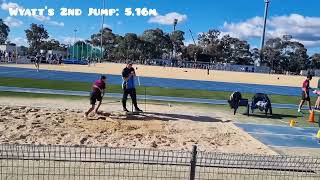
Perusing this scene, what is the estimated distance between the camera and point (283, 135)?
13.1 metres

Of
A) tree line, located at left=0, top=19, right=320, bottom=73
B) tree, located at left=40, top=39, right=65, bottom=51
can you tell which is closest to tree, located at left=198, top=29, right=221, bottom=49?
tree line, located at left=0, top=19, right=320, bottom=73

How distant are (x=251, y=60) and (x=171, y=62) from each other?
111 ft

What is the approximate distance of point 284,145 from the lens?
11.6m

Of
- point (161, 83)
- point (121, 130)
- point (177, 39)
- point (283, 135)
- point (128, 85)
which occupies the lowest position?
point (161, 83)

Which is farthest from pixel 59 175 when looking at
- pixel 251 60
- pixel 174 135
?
pixel 251 60

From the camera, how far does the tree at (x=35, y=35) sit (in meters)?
136

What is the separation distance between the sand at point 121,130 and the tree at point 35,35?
125047mm

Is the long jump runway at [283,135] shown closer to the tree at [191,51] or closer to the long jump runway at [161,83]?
the long jump runway at [161,83]

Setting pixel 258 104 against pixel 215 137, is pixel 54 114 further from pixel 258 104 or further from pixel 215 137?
pixel 258 104

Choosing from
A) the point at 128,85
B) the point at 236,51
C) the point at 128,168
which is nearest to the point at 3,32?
the point at 236,51

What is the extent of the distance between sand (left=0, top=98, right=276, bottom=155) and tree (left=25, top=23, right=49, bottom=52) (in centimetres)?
12505

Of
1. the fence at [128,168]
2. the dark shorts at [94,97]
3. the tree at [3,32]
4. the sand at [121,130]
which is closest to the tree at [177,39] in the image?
the tree at [3,32]

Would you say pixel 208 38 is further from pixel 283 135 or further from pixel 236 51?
pixel 283 135

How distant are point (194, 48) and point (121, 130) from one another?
11437 cm
